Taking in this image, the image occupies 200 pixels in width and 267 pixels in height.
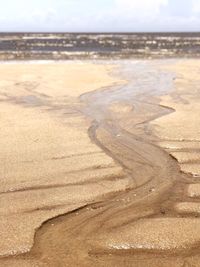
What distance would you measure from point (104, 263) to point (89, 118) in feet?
19.9

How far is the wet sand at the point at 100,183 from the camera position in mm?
4383

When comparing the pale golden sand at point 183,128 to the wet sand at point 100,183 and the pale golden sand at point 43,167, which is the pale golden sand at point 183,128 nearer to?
the wet sand at point 100,183

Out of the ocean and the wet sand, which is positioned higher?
the wet sand

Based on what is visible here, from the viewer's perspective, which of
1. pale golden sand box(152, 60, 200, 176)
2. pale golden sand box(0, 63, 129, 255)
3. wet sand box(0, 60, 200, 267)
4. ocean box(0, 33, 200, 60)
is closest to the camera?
wet sand box(0, 60, 200, 267)

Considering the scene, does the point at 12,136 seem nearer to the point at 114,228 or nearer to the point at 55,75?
the point at 114,228

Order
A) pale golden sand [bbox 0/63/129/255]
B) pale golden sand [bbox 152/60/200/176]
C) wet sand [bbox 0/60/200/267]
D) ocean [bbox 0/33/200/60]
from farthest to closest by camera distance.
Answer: ocean [bbox 0/33/200/60]
pale golden sand [bbox 152/60/200/176]
pale golden sand [bbox 0/63/129/255]
wet sand [bbox 0/60/200/267]

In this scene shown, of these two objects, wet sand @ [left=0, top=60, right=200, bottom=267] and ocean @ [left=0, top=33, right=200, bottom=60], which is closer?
wet sand @ [left=0, top=60, right=200, bottom=267]

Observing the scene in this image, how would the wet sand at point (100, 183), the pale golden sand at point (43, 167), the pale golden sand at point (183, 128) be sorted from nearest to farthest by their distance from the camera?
the wet sand at point (100, 183), the pale golden sand at point (43, 167), the pale golden sand at point (183, 128)

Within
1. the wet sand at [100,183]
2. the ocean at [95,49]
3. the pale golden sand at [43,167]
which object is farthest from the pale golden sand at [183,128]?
the ocean at [95,49]

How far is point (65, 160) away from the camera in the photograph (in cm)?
689

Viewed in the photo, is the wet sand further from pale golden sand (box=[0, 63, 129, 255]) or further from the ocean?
the ocean

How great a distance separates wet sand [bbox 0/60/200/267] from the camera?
4.38m

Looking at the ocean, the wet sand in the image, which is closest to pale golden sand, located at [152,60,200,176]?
the wet sand

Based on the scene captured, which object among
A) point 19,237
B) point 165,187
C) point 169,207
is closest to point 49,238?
point 19,237
